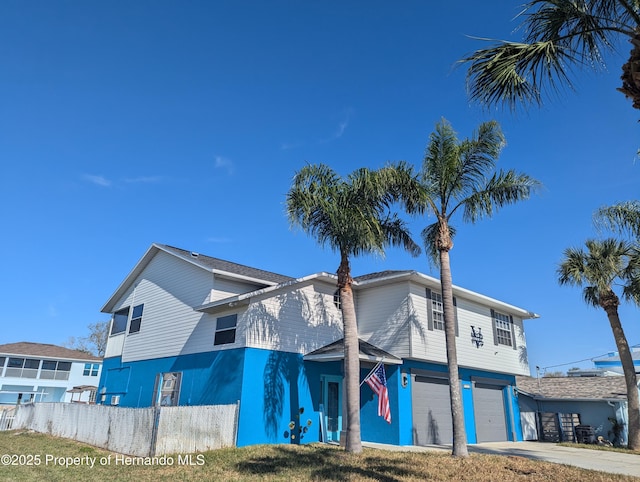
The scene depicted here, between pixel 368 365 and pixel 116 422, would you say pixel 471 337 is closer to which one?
pixel 368 365

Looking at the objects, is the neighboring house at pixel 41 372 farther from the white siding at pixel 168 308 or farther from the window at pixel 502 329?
the window at pixel 502 329

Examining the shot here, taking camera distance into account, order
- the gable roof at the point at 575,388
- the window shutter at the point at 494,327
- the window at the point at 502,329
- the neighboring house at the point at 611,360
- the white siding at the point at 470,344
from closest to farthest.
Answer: the white siding at the point at 470,344 < the window shutter at the point at 494,327 < the window at the point at 502,329 < the gable roof at the point at 575,388 < the neighboring house at the point at 611,360

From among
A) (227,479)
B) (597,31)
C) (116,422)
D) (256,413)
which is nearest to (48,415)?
(116,422)

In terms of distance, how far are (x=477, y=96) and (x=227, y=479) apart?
879 cm

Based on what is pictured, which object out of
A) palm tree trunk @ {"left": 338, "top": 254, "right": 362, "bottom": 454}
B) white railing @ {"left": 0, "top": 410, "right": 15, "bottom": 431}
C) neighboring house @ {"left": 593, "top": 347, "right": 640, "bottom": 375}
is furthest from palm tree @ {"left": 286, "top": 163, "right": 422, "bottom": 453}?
A: neighboring house @ {"left": 593, "top": 347, "right": 640, "bottom": 375}

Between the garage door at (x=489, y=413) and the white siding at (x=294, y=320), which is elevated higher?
the white siding at (x=294, y=320)

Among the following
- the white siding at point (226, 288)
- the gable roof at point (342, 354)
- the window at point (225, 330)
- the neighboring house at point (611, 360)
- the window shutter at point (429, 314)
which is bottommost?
the gable roof at point (342, 354)

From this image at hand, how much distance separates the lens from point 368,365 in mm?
16922

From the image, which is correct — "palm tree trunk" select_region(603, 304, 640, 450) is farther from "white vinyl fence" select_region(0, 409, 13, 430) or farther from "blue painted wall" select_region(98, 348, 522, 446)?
"white vinyl fence" select_region(0, 409, 13, 430)

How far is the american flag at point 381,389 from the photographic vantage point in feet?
47.4

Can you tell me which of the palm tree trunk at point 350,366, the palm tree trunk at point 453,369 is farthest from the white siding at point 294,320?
the palm tree trunk at point 453,369

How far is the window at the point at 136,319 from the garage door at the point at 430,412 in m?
12.4

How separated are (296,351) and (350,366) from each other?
3378 mm

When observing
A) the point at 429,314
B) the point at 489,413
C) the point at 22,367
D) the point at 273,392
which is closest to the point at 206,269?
the point at 273,392
